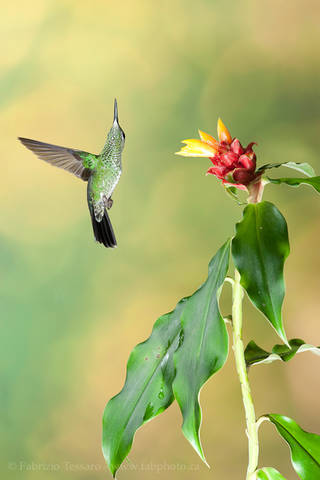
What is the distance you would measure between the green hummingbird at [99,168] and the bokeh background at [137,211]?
4 cm

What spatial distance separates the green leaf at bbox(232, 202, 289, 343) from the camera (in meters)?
0.75

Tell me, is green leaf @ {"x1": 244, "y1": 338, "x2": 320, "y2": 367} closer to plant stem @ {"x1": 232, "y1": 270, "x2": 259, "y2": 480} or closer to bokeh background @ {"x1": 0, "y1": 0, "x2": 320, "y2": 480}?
plant stem @ {"x1": 232, "y1": 270, "x2": 259, "y2": 480}

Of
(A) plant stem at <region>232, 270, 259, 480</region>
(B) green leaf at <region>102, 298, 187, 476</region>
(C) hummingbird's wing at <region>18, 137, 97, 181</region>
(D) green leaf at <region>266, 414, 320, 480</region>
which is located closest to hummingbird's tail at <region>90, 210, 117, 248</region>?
(C) hummingbird's wing at <region>18, 137, 97, 181</region>

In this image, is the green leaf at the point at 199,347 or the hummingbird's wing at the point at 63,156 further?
the hummingbird's wing at the point at 63,156

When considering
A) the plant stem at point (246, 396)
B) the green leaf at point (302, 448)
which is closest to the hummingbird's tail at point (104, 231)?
the plant stem at point (246, 396)

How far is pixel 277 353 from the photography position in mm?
1027

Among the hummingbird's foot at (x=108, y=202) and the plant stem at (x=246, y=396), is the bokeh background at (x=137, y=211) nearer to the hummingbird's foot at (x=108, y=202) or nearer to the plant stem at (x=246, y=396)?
the hummingbird's foot at (x=108, y=202)

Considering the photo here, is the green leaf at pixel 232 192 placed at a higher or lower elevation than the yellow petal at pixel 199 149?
lower

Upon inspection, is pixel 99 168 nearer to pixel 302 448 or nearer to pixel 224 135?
pixel 224 135

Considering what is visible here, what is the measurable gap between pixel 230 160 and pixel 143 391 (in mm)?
448

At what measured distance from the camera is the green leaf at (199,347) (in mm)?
807

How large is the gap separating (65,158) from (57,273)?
367 millimetres

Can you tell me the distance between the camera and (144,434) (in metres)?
1.56

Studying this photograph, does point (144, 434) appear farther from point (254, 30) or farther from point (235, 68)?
point (254, 30)
